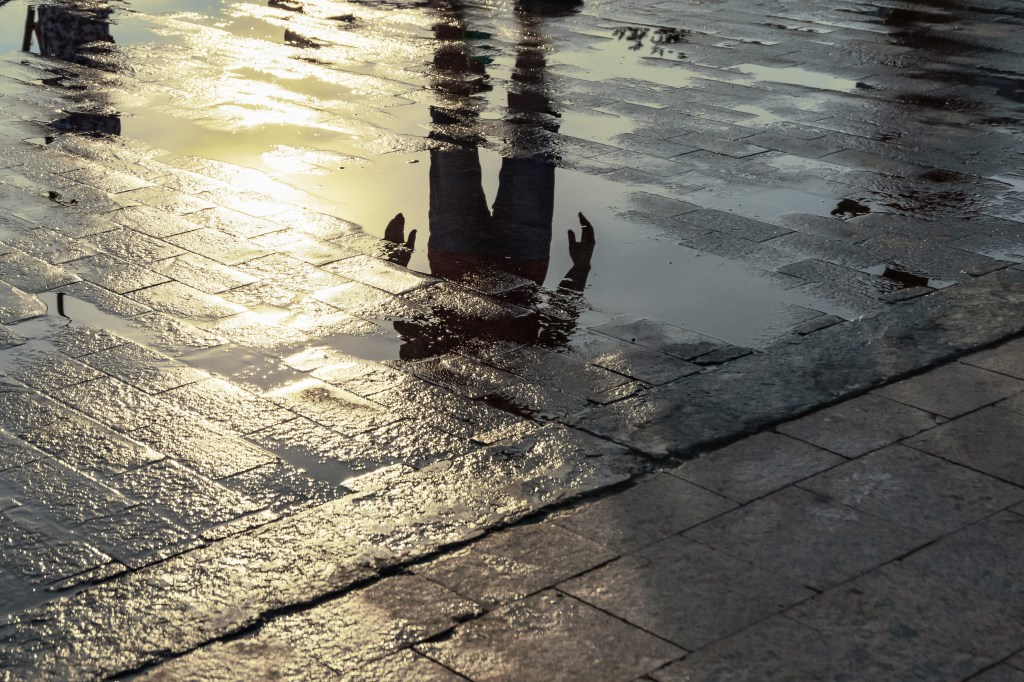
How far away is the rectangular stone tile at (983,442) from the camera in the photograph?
462cm

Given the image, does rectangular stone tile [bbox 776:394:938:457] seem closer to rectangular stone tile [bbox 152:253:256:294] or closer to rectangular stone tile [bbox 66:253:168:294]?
rectangular stone tile [bbox 152:253:256:294]

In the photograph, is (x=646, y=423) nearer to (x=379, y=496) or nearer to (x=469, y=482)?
(x=469, y=482)

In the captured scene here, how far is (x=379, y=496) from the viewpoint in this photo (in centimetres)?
446

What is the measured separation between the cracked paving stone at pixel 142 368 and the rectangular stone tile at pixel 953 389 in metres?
3.04

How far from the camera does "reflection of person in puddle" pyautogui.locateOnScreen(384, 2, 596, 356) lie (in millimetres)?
6145

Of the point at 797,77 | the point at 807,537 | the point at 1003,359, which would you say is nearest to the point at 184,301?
the point at 807,537

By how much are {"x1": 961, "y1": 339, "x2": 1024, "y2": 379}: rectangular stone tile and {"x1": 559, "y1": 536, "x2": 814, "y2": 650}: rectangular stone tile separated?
2134 mm

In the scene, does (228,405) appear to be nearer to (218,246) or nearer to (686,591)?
(218,246)

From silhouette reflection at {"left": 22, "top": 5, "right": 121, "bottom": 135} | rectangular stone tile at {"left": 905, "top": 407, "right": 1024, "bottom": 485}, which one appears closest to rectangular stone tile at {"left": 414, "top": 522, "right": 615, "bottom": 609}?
rectangular stone tile at {"left": 905, "top": 407, "right": 1024, "bottom": 485}

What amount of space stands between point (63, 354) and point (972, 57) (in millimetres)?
9476

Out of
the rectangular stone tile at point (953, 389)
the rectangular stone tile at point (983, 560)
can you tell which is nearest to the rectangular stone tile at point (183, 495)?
the rectangular stone tile at point (983, 560)

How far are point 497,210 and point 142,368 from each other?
9.60 ft

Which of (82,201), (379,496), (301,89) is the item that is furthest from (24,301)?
(301,89)

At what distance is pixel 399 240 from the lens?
23.6 ft
